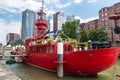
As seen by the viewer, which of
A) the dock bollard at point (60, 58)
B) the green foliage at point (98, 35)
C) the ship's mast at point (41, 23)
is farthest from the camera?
the green foliage at point (98, 35)

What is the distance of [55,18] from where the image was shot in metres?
78.6

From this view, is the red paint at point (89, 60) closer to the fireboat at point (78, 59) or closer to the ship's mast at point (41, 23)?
the fireboat at point (78, 59)

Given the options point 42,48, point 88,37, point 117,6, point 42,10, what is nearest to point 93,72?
point 42,48

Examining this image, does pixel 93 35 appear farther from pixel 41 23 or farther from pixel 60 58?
pixel 60 58

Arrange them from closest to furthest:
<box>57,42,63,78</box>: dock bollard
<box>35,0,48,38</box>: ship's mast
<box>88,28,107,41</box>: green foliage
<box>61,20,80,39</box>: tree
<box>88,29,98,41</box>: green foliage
A: <box>57,42,63,78</box>: dock bollard < <box>35,0,48,38</box>: ship's mast < <box>88,28,107,41</box>: green foliage < <box>88,29,98,41</box>: green foliage < <box>61,20,80,39</box>: tree

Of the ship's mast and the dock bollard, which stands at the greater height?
the ship's mast

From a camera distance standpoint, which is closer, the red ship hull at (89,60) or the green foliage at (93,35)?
the red ship hull at (89,60)

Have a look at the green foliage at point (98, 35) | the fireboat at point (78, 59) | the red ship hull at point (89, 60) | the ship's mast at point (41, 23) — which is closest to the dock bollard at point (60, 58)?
the fireboat at point (78, 59)

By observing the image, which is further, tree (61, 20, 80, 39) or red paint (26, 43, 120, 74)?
tree (61, 20, 80, 39)

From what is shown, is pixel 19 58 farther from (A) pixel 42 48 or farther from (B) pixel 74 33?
(B) pixel 74 33

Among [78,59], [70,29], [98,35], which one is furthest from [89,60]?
[70,29]

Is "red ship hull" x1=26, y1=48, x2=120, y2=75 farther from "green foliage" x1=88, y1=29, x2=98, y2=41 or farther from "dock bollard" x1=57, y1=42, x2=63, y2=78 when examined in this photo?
"green foliage" x1=88, y1=29, x2=98, y2=41

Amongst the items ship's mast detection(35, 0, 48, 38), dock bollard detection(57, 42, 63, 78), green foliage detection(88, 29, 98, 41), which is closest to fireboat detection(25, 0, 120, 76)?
dock bollard detection(57, 42, 63, 78)

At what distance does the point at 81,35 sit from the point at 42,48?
112 feet
